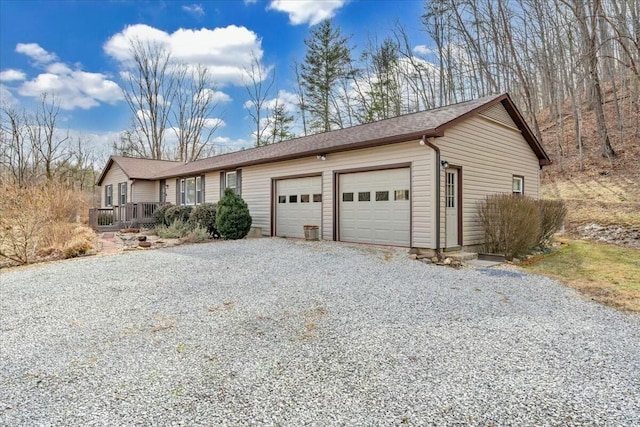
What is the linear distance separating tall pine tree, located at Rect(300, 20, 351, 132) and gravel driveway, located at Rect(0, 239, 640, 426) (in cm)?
1868

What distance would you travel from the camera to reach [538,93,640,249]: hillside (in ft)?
39.5

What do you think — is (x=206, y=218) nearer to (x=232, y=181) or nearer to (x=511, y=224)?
(x=232, y=181)

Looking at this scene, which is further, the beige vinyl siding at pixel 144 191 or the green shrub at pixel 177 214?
the beige vinyl siding at pixel 144 191

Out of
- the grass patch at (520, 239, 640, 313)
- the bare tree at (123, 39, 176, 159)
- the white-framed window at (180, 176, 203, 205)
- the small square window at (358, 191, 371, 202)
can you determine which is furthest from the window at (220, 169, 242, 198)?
the bare tree at (123, 39, 176, 159)

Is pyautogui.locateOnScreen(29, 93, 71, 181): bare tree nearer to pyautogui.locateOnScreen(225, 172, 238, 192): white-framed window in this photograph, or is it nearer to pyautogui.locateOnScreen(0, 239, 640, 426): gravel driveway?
pyautogui.locateOnScreen(225, 172, 238, 192): white-framed window

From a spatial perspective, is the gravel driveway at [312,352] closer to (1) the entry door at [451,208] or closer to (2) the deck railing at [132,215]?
(1) the entry door at [451,208]

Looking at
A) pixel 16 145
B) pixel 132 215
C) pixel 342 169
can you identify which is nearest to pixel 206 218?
pixel 342 169

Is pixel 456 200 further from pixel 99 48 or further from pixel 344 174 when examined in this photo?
pixel 99 48

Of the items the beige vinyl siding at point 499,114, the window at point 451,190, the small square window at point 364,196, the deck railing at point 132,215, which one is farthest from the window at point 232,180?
the beige vinyl siding at point 499,114

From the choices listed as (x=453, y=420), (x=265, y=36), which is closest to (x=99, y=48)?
(x=265, y=36)

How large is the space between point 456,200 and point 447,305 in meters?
4.89

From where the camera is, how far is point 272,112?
86.4ft

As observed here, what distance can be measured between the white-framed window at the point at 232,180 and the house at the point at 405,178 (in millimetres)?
438

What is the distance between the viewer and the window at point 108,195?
22.1 metres
